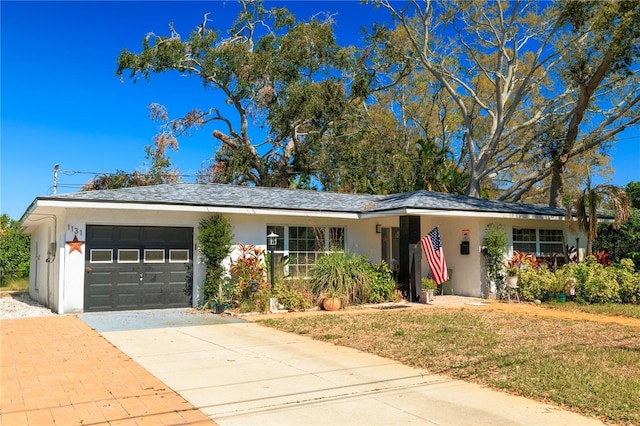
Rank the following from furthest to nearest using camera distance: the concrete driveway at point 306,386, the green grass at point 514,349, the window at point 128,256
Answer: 1. the window at point 128,256
2. the green grass at point 514,349
3. the concrete driveway at point 306,386

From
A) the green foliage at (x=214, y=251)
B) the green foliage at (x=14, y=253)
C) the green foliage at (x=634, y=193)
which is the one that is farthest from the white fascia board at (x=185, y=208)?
the green foliage at (x=14, y=253)

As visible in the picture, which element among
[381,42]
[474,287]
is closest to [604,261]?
[474,287]

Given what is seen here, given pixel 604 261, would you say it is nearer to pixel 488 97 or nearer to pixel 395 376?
pixel 395 376

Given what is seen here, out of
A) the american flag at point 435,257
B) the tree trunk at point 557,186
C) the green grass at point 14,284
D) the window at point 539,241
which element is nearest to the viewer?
the american flag at point 435,257

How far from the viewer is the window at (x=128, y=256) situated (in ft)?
45.1

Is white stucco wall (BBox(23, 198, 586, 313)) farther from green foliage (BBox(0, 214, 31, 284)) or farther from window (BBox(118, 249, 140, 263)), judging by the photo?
green foliage (BBox(0, 214, 31, 284))

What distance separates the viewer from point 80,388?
6465 mm

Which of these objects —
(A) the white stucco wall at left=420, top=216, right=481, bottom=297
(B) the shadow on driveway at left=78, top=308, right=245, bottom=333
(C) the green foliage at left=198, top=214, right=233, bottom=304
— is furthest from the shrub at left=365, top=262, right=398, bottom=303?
(B) the shadow on driveway at left=78, top=308, right=245, bottom=333

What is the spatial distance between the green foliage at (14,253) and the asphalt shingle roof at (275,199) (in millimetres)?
15705

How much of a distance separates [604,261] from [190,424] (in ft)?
53.2

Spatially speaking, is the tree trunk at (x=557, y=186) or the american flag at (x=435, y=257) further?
the tree trunk at (x=557, y=186)

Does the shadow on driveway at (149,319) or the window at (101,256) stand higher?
the window at (101,256)

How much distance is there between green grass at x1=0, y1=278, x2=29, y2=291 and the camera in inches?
976

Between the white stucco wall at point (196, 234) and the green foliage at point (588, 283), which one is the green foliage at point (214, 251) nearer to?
the white stucco wall at point (196, 234)
